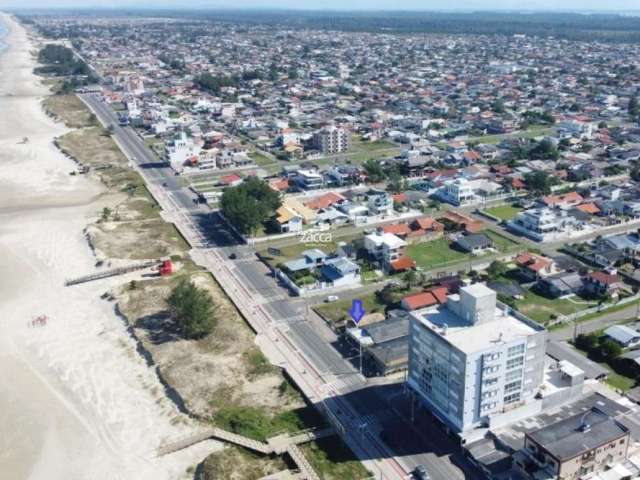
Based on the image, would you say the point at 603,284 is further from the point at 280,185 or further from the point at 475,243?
the point at 280,185

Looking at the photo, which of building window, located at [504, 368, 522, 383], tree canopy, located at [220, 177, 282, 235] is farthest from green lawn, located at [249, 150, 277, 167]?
building window, located at [504, 368, 522, 383]

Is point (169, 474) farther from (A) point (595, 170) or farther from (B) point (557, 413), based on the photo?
(A) point (595, 170)

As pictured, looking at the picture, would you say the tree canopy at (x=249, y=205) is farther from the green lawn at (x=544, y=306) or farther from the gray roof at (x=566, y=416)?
the gray roof at (x=566, y=416)

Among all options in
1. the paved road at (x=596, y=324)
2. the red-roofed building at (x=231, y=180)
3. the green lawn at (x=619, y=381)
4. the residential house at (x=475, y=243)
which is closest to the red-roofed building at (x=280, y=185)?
the red-roofed building at (x=231, y=180)

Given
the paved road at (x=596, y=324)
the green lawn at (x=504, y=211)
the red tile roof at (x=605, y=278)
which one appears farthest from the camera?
the green lawn at (x=504, y=211)

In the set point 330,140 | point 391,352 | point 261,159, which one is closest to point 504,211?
point 330,140
